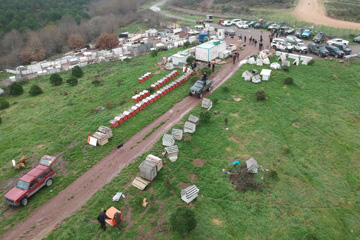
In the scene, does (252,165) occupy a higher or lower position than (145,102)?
lower

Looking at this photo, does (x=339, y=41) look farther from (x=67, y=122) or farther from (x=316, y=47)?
(x=67, y=122)

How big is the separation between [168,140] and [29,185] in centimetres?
1096

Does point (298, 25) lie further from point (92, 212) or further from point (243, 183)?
point (92, 212)

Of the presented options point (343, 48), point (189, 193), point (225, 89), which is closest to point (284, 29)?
point (343, 48)

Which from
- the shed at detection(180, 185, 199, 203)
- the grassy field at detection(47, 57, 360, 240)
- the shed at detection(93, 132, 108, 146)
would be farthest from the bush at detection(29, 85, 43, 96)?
the shed at detection(180, 185, 199, 203)

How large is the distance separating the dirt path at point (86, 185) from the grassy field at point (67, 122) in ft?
2.12

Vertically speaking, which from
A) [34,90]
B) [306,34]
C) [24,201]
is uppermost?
[306,34]

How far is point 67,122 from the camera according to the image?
26312 millimetres

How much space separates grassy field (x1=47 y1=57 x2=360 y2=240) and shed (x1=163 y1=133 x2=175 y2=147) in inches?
29.9

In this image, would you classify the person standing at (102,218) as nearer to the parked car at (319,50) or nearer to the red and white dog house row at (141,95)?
the red and white dog house row at (141,95)

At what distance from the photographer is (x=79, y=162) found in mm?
20156

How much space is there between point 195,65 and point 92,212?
26244 millimetres

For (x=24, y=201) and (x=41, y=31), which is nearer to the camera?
(x=24, y=201)

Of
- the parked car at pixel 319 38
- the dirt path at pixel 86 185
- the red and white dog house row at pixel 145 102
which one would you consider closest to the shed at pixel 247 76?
the red and white dog house row at pixel 145 102
